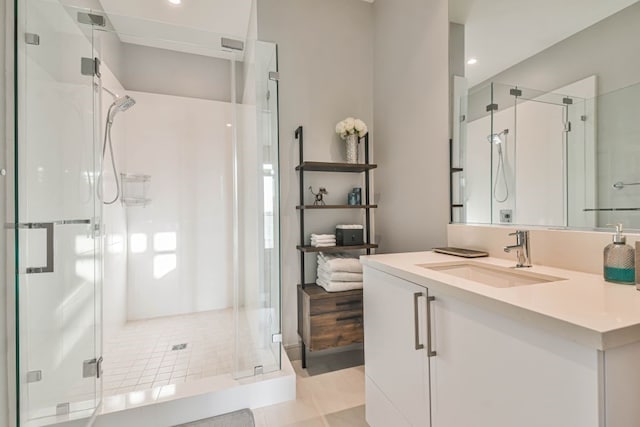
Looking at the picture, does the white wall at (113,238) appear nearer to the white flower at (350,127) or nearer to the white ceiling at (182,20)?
the white ceiling at (182,20)

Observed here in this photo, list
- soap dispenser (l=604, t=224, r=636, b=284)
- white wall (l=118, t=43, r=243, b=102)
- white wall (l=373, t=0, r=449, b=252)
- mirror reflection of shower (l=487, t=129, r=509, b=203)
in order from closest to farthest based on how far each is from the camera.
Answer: soap dispenser (l=604, t=224, r=636, b=284)
mirror reflection of shower (l=487, t=129, r=509, b=203)
white wall (l=373, t=0, r=449, b=252)
white wall (l=118, t=43, r=243, b=102)

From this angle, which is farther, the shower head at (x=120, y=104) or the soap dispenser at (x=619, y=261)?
the shower head at (x=120, y=104)

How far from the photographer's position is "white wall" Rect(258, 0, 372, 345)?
2.21 m

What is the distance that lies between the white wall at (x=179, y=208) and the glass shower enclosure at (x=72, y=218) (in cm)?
102

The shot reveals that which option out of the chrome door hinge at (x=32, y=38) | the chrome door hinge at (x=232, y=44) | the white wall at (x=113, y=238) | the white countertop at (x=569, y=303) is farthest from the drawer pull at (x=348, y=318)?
the chrome door hinge at (x=32, y=38)

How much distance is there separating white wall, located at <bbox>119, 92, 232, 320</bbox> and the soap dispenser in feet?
9.77

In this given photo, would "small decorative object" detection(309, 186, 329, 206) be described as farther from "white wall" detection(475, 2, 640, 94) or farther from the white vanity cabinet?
"white wall" detection(475, 2, 640, 94)

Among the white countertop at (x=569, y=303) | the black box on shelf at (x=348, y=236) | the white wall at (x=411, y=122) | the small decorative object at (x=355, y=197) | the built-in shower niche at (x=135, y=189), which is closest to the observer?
→ the white countertop at (x=569, y=303)

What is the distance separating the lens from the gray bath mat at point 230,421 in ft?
4.91

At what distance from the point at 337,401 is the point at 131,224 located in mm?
2521

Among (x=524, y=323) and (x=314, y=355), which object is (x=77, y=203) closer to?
(x=314, y=355)

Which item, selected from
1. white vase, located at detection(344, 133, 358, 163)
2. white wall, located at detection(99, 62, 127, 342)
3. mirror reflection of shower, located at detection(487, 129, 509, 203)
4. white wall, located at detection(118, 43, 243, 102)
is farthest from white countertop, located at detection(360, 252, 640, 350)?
white wall, located at detection(118, 43, 243, 102)

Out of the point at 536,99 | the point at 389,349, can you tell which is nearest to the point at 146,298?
the point at 389,349

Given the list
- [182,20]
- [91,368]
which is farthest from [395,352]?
[182,20]
